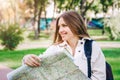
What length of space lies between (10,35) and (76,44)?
32.8 feet

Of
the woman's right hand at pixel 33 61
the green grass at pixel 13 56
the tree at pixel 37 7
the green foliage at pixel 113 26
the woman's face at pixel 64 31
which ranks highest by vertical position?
the woman's face at pixel 64 31

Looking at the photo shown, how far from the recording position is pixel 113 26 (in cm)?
1030

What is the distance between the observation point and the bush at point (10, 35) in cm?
1166

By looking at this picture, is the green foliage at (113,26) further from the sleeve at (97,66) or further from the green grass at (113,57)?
the sleeve at (97,66)

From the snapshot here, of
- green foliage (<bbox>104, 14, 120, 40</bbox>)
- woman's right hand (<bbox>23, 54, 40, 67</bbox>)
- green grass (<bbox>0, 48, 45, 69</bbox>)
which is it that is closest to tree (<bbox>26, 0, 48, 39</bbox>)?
green grass (<bbox>0, 48, 45, 69</bbox>)

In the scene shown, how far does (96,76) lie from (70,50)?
0.19 metres

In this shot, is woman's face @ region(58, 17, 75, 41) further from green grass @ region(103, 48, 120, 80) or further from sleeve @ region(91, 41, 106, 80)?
green grass @ region(103, 48, 120, 80)

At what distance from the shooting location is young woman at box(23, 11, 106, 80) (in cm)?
215

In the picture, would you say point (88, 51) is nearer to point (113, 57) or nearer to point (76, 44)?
point (76, 44)

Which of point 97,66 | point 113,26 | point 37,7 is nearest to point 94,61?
point 97,66

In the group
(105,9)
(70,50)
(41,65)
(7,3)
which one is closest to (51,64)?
(41,65)

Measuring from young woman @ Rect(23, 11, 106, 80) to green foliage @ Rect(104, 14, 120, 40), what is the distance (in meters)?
7.68

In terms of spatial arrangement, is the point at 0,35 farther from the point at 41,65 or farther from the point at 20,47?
the point at 41,65

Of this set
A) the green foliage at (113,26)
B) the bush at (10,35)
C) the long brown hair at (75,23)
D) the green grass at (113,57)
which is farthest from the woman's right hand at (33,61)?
the bush at (10,35)
